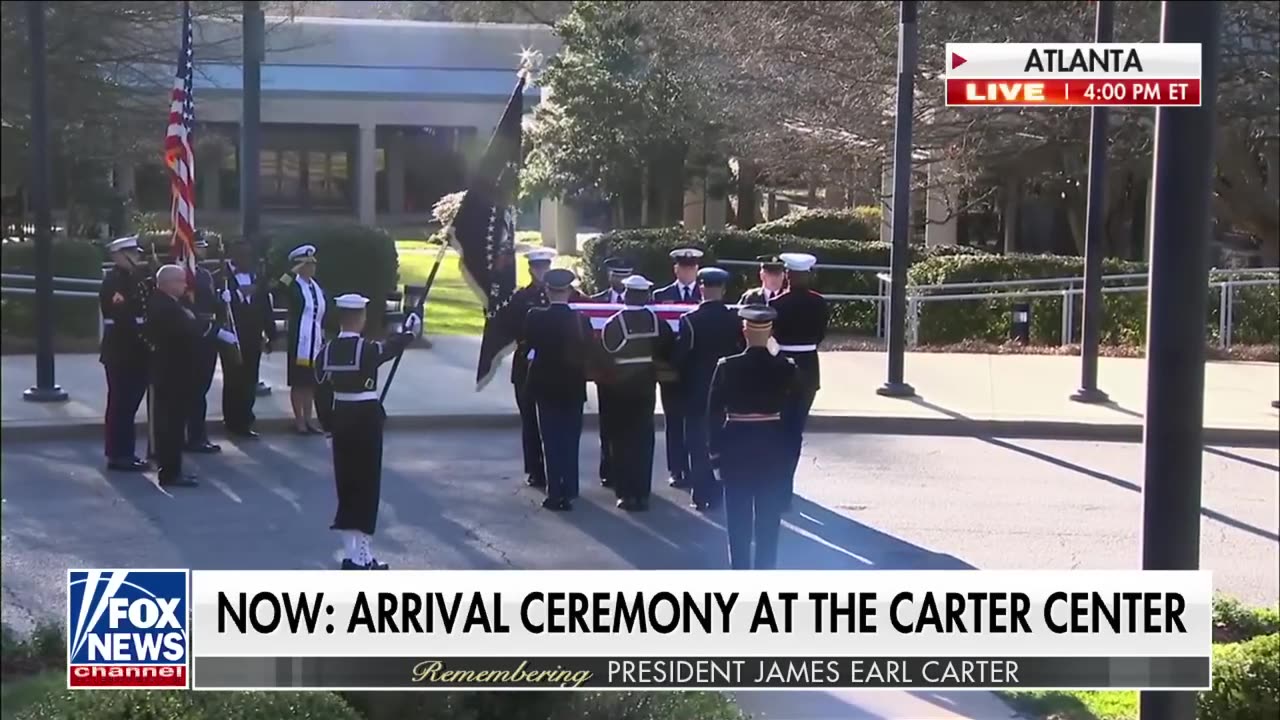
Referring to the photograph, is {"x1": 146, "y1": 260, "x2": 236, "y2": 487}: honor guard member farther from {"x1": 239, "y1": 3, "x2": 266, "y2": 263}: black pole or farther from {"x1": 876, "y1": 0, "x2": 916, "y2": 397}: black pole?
{"x1": 876, "y1": 0, "x2": 916, "y2": 397}: black pole

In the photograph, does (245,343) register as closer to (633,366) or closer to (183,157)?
(183,157)

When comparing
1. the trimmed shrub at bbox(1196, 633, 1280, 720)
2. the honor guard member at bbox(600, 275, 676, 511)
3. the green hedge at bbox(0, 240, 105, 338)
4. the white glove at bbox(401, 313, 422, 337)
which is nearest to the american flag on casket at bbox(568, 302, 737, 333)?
the honor guard member at bbox(600, 275, 676, 511)

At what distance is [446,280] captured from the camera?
393 cm

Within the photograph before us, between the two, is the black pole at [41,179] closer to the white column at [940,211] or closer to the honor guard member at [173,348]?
the honor guard member at [173,348]

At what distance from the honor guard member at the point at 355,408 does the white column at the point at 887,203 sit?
127cm

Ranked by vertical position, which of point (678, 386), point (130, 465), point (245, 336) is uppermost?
point (245, 336)

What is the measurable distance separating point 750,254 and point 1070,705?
1876 millimetres

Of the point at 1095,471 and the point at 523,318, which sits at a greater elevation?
the point at 523,318

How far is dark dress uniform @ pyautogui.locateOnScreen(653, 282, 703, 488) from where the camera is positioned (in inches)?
151

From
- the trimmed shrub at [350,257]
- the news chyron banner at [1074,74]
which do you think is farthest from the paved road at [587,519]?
the news chyron banner at [1074,74]

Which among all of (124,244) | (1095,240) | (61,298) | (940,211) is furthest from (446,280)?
(61,298)

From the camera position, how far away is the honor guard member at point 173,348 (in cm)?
396

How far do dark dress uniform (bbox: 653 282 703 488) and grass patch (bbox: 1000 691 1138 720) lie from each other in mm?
1231

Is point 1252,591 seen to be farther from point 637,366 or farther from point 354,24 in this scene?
point 354,24
